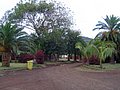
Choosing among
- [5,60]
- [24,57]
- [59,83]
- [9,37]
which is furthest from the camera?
[24,57]

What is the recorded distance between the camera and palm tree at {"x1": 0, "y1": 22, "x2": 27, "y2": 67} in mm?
33562

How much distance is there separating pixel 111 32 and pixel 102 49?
1539cm

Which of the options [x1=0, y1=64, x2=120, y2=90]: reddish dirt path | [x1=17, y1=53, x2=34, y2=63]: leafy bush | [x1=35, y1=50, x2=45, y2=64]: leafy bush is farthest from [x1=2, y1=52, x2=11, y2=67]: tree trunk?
[x1=17, y1=53, x2=34, y2=63]: leafy bush

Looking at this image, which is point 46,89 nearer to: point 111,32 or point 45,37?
point 111,32

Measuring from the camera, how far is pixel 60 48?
60969mm

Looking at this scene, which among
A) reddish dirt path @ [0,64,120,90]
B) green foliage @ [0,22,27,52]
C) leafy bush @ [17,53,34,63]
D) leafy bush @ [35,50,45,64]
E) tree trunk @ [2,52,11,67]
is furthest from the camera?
leafy bush @ [17,53,34,63]

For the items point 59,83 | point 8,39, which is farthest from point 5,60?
point 59,83

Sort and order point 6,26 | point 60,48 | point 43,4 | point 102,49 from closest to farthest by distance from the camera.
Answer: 1. point 6,26
2. point 102,49
3. point 43,4
4. point 60,48

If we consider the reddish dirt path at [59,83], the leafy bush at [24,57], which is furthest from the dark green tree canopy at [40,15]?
the reddish dirt path at [59,83]

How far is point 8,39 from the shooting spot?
33.7 meters

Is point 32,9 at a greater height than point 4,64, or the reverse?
point 32,9

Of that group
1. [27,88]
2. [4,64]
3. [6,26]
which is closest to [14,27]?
[6,26]

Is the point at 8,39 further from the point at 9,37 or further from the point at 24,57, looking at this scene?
the point at 24,57

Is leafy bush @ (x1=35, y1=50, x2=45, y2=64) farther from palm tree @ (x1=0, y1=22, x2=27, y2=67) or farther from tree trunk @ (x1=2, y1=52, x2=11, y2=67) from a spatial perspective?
tree trunk @ (x1=2, y1=52, x2=11, y2=67)
